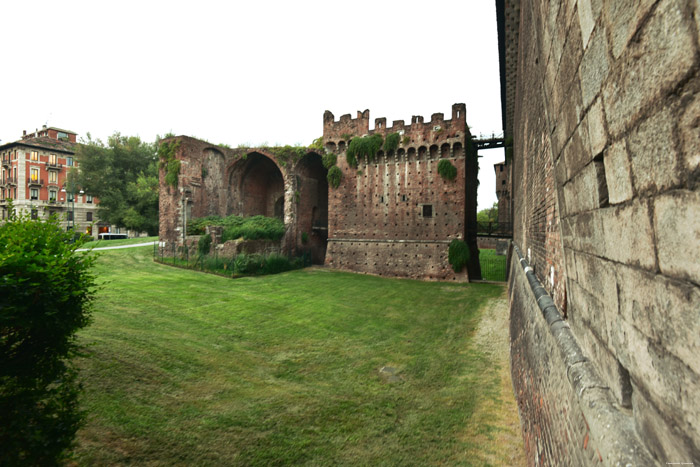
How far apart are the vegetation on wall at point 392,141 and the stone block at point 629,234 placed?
19.3m

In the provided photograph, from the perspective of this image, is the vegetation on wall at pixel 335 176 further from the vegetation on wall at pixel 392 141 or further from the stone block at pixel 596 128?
the stone block at pixel 596 128

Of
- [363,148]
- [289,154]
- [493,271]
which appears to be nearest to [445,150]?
[363,148]

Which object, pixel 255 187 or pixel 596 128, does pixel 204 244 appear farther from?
pixel 596 128

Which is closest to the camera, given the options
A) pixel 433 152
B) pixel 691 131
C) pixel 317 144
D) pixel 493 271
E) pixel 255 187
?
pixel 691 131

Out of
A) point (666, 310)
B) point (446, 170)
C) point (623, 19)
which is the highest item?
point (446, 170)

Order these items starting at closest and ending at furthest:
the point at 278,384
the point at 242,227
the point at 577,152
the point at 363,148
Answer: the point at 577,152
the point at 278,384
the point at 242,227
the point at 363,148

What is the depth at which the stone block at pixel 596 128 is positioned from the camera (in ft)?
5.02

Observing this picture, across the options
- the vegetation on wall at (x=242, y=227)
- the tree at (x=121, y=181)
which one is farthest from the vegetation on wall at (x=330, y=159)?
the tree at (x=121, y=181)

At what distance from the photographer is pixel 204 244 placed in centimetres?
1973

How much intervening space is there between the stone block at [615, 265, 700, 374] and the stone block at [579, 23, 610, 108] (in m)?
0.85

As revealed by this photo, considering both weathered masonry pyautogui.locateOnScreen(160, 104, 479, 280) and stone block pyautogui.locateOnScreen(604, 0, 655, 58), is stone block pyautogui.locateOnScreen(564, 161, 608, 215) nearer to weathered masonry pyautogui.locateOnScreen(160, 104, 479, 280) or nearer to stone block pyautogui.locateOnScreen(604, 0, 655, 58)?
stone block pyautogui.locateOnScreen(604, 0, 655, 58)

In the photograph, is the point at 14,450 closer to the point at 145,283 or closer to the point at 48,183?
the point at 145,283

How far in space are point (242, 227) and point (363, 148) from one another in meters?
9.20

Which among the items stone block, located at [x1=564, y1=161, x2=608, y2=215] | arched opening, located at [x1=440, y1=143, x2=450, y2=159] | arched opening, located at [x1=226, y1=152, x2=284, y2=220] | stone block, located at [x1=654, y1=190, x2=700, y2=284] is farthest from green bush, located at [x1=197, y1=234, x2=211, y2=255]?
stone block, located at [x1=654, y1=190, x2=700, y2=284]
